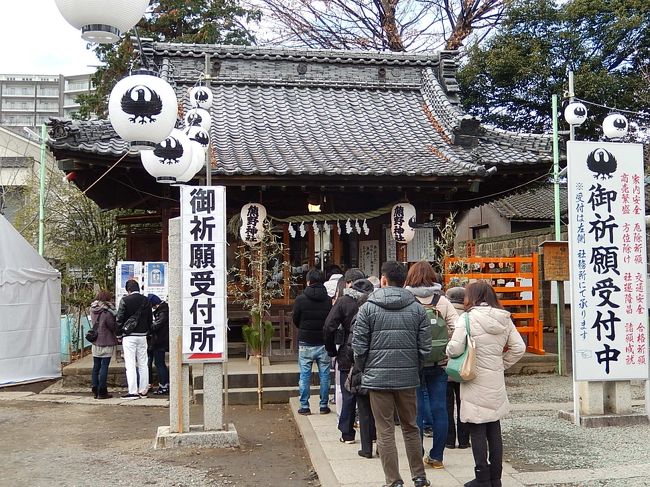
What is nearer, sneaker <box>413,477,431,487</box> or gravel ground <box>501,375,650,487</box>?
sneaker <box>413,477,431,487</box>

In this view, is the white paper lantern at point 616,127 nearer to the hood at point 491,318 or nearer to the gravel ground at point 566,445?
the gravel ground at point 566,445

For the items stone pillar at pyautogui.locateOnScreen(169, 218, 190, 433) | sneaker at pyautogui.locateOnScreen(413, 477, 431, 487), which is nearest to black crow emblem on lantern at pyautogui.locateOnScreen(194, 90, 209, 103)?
stone pillar at pyautogui.locateOnScreen(169, 218, 190, 433)

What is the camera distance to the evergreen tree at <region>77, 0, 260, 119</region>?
71.5 ft

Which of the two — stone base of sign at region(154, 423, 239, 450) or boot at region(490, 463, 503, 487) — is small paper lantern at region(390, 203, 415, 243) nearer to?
stone base of sign at region(154, 423, 239, 450)

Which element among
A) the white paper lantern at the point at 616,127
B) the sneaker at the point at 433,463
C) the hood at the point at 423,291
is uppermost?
the white paper lantern at the point at 616,127

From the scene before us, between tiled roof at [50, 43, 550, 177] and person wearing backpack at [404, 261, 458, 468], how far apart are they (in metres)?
5.11

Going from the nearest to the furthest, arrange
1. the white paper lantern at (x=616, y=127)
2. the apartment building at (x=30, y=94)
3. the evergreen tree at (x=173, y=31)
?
the white paper lantern at (x=616, y=127)
the evergreen tree at (x=173, y=31)
the apartment building at (x=30, y=94)

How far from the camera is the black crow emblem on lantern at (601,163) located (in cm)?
786

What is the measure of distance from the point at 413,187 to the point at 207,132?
14.1 feet

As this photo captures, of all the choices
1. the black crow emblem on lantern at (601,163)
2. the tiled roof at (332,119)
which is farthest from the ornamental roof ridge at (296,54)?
the black crow emblem on lantern at (601,163)

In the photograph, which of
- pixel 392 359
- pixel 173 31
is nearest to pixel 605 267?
pixel 392 359

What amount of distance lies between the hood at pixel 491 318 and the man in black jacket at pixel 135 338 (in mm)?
6818

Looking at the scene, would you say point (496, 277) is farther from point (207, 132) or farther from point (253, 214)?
point (207, 132)

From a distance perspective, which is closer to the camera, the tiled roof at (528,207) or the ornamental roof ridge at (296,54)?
the ornamental roof ridge at (296,54)
